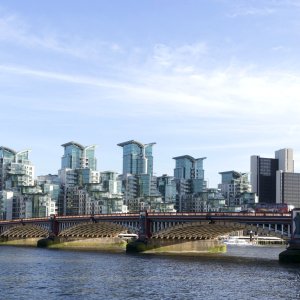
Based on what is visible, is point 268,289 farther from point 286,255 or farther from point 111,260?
point 111,260

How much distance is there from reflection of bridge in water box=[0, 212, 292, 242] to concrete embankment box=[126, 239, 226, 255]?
1.17m

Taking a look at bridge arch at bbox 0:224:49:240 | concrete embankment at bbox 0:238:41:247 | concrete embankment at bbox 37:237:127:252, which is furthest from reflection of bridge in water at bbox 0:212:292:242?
concrete embankment at bbox 37:237:127:252

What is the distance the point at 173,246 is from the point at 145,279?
5893 cm

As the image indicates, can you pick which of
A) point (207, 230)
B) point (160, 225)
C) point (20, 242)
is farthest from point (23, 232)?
point (207, 230)

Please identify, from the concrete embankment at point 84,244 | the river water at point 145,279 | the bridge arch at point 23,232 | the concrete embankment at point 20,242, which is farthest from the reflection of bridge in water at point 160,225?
the river water at point 145,279

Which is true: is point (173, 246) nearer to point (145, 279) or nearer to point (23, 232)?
point (145, 279)

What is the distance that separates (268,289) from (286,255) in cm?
3545

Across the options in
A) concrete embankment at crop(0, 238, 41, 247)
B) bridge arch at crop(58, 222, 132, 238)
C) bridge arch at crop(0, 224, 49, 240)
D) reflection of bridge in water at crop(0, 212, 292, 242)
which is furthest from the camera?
concrete embankment at crop(0, 238, 41, 247)

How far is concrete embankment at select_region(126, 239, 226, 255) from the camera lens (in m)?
136

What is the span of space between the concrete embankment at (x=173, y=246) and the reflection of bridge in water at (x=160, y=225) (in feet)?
3.85

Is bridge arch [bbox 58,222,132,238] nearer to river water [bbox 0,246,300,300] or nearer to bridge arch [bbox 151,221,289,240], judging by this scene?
bridge arch [bbox 151,221,289,240]

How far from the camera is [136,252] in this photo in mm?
135875

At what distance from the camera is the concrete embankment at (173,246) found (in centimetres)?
13638

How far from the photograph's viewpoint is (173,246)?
14012cm
